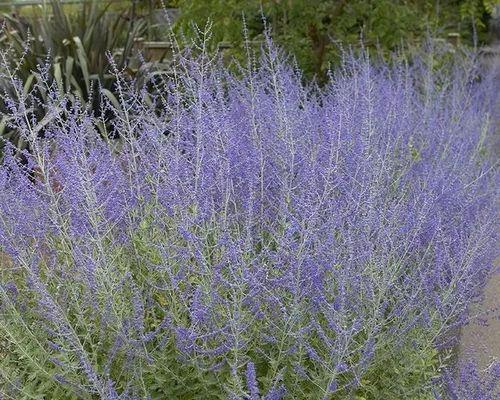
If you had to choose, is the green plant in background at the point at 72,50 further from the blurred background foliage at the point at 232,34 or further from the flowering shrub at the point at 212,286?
the flowering shrub at the point at 212,286

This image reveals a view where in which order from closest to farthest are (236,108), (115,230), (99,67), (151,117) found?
(115,230), (151,117), (236,108), (99,67)

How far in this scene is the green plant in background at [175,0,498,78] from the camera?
655 cm

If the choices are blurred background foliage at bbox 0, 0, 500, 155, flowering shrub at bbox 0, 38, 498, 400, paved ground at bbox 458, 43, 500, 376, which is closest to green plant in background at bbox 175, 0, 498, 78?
blurred background foliage at bbox 0, 0, 500, 155

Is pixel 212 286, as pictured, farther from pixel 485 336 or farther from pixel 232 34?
pixel 232 34

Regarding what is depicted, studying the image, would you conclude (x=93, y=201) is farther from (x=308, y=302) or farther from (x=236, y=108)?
(x=236, y=108)

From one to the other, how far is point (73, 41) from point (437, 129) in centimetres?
373

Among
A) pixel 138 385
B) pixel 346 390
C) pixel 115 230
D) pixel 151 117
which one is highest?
pixel 151 117

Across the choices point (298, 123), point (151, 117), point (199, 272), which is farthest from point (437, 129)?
point (199, 272)

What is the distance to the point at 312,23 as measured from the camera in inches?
263

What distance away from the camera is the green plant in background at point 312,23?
655cm

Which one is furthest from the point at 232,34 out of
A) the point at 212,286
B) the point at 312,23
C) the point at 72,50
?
the point at 212,286

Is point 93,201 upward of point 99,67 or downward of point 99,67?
upward

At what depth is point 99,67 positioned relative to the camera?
6477 millimetres

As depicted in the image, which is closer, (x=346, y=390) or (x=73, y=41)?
(x=346, y=390)
